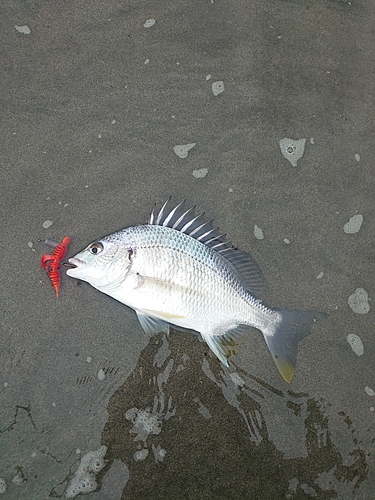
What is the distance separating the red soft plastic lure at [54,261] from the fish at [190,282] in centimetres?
31

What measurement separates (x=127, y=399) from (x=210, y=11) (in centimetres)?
420

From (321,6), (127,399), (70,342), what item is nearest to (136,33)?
(321,6)

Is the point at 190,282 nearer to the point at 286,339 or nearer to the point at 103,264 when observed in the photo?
the point at 103,264

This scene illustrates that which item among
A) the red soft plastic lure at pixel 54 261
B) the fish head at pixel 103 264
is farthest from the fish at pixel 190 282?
the red soft plastic lure at pixel 54 261

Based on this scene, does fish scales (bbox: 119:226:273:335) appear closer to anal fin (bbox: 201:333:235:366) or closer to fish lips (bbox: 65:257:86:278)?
anal fin (bbox: 201:333:235:366)

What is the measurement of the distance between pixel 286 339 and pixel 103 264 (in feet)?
A: 6.24

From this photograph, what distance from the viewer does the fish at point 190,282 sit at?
12.5 ft

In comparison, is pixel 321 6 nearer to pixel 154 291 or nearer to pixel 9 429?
pixel 154 291

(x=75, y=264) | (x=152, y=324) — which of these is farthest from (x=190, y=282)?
(x=75, y=264)

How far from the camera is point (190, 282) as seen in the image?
3889 millimetres

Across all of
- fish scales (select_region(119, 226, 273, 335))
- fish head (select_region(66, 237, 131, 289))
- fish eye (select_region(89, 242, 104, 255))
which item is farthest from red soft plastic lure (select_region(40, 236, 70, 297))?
fish scales (select_region(119, 226, 273, 335))

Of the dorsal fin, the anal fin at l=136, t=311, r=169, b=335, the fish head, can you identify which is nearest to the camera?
the fish head

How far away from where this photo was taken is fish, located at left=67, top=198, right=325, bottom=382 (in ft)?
12.5

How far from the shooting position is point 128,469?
3.88 m
